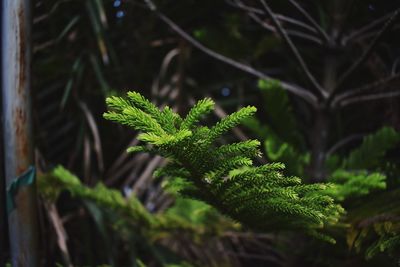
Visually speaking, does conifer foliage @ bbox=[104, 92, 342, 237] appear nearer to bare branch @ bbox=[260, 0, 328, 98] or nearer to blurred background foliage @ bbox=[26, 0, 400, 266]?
blurred background foliage @ bbox=[26, 0, 400, 266]

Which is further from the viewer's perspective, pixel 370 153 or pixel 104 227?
pixel 104 227

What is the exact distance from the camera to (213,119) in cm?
170

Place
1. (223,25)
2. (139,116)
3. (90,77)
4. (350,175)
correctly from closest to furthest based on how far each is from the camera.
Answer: (139,116)
(350,175)
(223,25)
(90,77)

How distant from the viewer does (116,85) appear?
1567 mm

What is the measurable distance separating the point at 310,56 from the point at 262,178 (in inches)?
40.8

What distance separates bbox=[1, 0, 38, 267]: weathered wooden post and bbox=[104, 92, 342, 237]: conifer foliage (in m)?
0.30

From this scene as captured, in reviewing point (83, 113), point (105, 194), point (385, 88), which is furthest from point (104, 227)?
point (385, 88)

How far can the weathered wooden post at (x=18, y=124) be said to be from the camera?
76 centimetres

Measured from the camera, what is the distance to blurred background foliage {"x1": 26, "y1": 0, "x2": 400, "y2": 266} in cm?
92

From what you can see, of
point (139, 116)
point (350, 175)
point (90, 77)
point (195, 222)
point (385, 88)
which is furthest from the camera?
point (90, 77)

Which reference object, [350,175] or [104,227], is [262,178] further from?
[104,227]

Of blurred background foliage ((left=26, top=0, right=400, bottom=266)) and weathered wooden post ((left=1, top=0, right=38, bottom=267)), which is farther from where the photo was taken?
blurred background foliage ((left=26, top=0, right=400, bottom=266))

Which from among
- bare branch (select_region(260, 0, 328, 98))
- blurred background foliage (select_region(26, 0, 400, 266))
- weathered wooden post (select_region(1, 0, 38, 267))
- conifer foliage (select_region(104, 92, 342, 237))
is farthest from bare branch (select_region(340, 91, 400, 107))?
weathered wooden post (select_region(1, 0, 38, 267))

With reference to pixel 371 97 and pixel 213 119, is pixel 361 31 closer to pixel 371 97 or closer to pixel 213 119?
pixel 371 97
